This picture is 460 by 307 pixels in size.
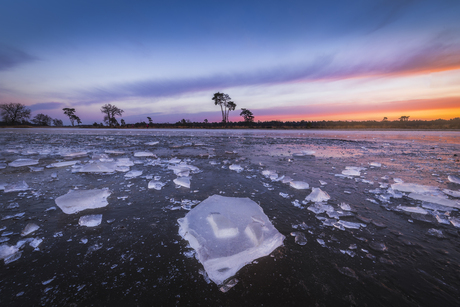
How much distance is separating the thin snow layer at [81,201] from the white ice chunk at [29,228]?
307 mm

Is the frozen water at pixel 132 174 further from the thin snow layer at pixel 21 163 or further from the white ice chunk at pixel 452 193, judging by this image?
the white ice chunk at pixel 452 193

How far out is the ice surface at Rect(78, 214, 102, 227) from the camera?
175 cm

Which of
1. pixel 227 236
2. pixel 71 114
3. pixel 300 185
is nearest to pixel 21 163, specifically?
pixel 227 236

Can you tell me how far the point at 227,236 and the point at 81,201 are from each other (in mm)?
1967

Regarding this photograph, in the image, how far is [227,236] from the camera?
1.54 m

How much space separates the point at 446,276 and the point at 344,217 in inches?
32.2

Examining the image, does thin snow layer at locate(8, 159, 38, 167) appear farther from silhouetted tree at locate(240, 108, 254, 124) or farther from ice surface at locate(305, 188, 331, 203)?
silhouetted tree at locate(240, 108, 254, 124)

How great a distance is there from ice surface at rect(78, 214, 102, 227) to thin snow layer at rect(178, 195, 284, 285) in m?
0.89

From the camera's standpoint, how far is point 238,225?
5.42ft

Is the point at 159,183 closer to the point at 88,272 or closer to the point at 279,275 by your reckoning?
the point at 88,272

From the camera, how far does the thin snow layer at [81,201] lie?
6.60 feet

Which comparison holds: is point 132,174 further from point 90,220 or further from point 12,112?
point 12,112

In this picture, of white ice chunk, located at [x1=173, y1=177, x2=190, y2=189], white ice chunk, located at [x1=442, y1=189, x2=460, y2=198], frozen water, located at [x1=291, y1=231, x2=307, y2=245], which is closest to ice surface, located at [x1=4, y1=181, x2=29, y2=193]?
white ice chunk, located at [x1=173, y1=177, x2=190, y2=189]

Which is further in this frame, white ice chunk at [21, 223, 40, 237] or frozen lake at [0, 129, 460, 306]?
white ice chunk at [21, 223, 40, 237]
